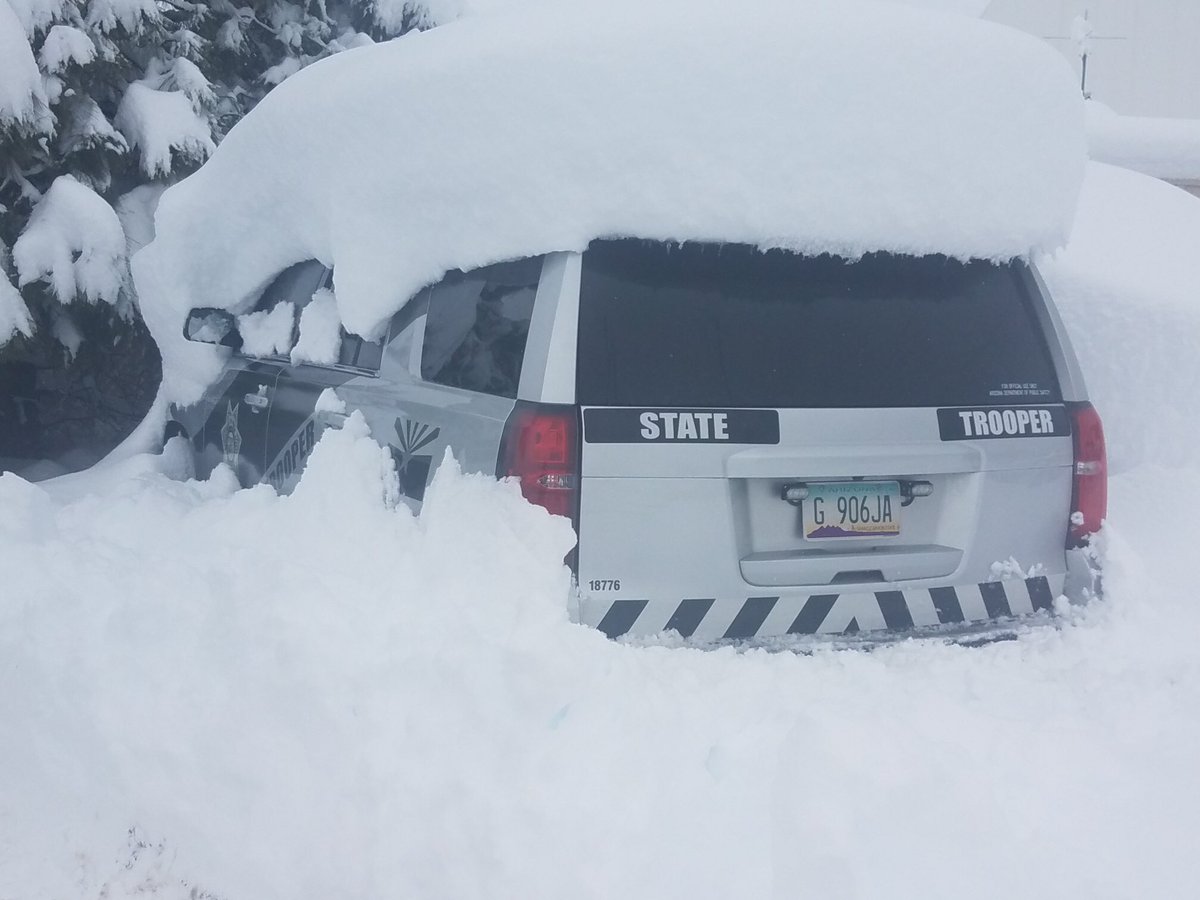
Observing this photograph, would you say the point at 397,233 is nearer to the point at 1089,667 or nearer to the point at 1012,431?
the point at 1012,431

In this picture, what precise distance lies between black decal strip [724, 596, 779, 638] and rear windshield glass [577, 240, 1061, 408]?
558mm

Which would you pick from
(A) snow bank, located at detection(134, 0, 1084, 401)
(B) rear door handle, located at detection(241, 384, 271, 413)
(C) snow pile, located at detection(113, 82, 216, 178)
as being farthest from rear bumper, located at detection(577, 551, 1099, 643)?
(C) snow pile, located at detection(113, 82, 216, 178)

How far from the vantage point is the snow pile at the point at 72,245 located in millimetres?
6691

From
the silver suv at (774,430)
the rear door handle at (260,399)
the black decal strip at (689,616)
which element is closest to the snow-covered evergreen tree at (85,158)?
the rear door handle at (260,399)

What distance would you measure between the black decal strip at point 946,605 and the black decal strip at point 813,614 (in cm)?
35

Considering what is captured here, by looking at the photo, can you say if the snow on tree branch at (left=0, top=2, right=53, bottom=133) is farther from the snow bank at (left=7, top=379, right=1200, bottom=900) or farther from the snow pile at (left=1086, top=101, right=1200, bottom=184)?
the snow pile at (left=1086, top=101, right=1200, bottom=184)

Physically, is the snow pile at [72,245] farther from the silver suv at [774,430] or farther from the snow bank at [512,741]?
the silver suv at [774,430]

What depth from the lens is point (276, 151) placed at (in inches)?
195

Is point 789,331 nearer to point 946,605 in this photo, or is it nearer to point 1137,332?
point 946,605

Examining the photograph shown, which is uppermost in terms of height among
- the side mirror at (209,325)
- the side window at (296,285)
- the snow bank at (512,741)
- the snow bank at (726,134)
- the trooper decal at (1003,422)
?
the snow bank at (726,134)

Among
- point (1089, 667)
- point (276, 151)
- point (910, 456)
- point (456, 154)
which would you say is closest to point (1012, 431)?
point (910, 456)

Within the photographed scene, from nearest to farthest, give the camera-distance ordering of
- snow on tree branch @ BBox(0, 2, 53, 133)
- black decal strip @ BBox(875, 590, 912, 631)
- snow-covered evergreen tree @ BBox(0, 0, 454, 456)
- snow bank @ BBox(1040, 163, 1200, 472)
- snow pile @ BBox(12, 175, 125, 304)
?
1. black decal strip @ BBox(875, 590, 912, 631)
2. snow bank @ BBox(1040, 163, 1200, 472)
3. snow on tree branch @ BBox(0, 2, 53, 133)
4. snow-covered evergreen tree @ BBox(0, 0, 454, 456)
5. snow pile @ BBox(12, 175, 125, 304)

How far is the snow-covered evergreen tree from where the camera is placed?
659 cm

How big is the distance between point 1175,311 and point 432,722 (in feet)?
16.3
